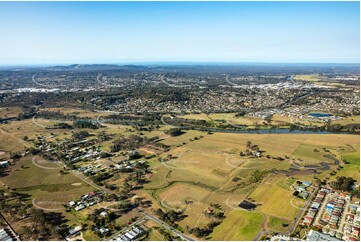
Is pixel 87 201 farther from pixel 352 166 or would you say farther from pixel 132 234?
pixel 352 166

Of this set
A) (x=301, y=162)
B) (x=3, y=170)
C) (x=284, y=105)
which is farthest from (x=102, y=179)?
(x=284, y=105)

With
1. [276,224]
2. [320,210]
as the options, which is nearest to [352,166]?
[320,210]

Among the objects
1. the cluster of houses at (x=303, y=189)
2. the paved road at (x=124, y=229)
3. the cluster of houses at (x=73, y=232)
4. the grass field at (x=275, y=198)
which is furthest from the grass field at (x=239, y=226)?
the cluster of houses at (x=73, y=232)

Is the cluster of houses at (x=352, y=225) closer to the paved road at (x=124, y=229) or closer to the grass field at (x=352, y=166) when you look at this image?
the grass field at (x=352, y=166)

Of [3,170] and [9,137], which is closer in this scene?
[3,170]

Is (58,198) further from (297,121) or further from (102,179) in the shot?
(297,121)

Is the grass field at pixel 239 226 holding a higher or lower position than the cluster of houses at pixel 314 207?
lower
